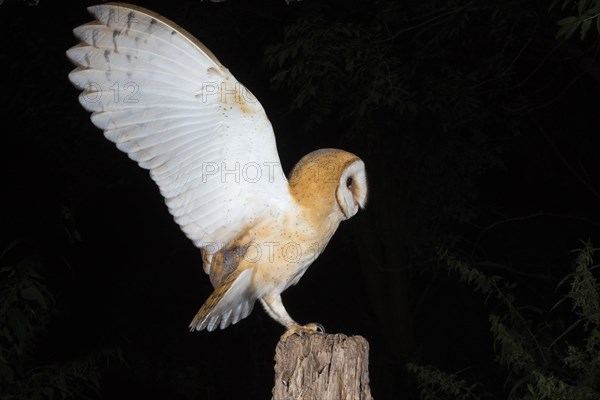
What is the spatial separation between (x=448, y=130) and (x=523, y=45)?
0.52 metres

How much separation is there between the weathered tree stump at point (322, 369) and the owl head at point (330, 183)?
30cm

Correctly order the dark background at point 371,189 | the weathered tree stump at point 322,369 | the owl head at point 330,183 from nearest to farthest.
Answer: the weathered tree stump at point 322,369
the owl head at point 330,183
the dark background at point 371,189

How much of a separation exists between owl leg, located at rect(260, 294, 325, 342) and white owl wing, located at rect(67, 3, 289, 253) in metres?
0.18

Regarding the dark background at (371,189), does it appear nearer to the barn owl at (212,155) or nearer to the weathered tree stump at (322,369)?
the barn owl at (212,155)

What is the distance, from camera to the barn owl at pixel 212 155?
1.88 m

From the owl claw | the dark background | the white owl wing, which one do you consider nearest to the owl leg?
A: the owl claw

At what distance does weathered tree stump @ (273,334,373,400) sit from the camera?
71.2 inches

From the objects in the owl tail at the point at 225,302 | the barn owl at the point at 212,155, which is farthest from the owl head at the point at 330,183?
the owl tail at the point at 225,302

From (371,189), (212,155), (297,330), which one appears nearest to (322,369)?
(297,330)

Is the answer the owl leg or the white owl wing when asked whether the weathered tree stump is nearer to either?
the owl leg

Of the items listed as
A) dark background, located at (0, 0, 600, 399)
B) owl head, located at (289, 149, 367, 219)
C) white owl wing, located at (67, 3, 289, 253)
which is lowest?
dark background, located at (0, 0, 600, 399)

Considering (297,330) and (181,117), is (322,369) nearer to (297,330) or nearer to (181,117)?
(297,330)

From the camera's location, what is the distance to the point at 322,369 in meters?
1.82

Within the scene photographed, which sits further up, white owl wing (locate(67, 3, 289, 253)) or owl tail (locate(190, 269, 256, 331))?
white owl wing (locate(67, 3, 289, 253))
